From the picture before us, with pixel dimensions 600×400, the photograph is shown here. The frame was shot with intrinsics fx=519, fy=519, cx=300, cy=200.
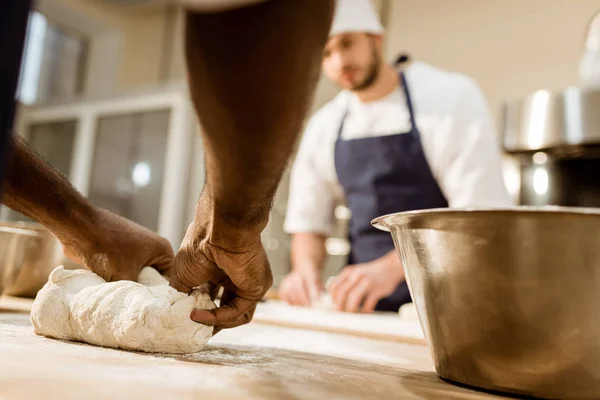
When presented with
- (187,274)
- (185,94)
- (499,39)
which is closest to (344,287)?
(187,274)

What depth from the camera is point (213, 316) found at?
0.68m

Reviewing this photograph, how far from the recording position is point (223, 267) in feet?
2.01

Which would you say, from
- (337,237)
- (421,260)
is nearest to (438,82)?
(337,237)

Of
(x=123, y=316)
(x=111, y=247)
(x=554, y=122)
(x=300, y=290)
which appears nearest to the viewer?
(x=123, y=316)

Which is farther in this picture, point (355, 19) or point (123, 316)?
point (355, 19)

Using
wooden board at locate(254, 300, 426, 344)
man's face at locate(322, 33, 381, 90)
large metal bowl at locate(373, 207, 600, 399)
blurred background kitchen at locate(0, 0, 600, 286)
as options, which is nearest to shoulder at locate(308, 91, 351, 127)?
man's face at locate(322, 33, 381, 90)

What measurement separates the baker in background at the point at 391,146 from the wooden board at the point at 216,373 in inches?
34.5

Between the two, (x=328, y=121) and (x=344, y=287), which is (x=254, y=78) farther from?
(x=328, y=121)

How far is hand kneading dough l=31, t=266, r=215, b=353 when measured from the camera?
65cm

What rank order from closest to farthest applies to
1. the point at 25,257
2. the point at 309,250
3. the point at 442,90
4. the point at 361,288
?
the point at 25,257
the point at 361,288
the point at 442,90
the point at 309,250

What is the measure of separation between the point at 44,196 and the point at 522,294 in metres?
0.60

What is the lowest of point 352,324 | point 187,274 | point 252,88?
point 352,324

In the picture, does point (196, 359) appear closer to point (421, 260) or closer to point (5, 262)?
point (421, 260)

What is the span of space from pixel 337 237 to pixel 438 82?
1.19m
